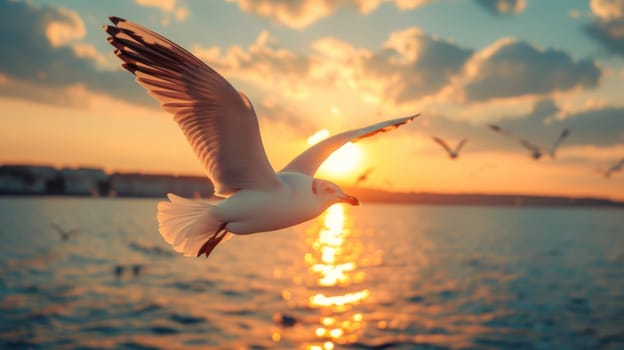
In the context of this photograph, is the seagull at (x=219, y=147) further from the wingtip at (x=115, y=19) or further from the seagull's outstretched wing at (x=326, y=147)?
the seagull's outstretched wing at (x=326, y=147)

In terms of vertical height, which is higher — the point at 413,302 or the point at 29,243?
the point at 29,243

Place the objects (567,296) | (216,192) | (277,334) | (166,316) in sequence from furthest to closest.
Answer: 1. (567,296)
2. (166,316)
3. (277,334)
4. (216,192)

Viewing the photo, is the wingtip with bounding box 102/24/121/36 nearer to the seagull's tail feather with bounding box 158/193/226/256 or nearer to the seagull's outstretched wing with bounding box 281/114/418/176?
the seagull's tail feather with bounding box 158/193/226/256

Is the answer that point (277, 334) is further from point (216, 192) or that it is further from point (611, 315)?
point (216, 192)

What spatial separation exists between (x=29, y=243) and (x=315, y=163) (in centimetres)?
15840

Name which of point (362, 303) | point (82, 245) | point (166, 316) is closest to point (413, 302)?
point (362, 303)

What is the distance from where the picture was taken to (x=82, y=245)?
452 ft

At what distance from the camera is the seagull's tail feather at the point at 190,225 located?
434cm

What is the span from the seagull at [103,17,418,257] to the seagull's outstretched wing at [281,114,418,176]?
3.20ft

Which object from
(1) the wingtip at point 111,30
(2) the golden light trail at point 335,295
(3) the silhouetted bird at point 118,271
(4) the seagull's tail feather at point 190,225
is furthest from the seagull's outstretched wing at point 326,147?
(3) the silhouetted bird at point 118,271

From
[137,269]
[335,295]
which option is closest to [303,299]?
[335,295]

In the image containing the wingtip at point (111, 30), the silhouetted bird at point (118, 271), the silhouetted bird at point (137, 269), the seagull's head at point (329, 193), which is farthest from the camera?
the silhouetted bird at point (137, 269)

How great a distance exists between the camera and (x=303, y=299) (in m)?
84.8

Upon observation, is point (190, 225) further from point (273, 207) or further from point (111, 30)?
point (111, 30)
